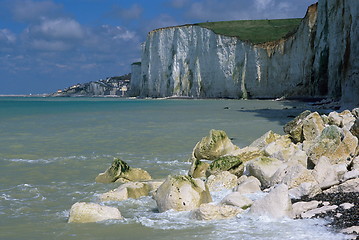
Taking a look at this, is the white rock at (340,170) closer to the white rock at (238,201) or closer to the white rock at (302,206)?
the white rock at (302,206)

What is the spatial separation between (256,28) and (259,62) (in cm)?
1380

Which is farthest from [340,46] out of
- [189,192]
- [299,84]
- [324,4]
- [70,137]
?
[189,192]

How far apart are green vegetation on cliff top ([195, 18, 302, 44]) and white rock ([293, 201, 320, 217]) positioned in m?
50.8

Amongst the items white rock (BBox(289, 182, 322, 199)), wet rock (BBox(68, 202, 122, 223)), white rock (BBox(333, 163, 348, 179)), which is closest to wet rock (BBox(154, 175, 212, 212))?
wet rock (BBox(68, 202, 122, 223))

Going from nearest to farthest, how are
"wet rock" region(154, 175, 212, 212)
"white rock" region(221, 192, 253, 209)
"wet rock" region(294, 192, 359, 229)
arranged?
1. "wet rock" region(294, 192, 359, 229)
2. "white rock" region(221, 192, 253, 209)
3. "wet rock" region(154, 175, 212, 212)

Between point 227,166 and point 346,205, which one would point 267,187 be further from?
point 346,205

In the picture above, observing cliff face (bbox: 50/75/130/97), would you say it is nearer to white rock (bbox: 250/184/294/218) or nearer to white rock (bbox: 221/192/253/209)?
white rock (bbox: 221/192/253/209)

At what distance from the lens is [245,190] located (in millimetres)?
6332

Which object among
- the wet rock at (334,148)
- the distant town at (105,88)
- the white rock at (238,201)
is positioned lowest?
the white rock at (238,201)

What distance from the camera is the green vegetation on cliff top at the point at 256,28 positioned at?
58.2 m

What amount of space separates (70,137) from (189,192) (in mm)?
10366

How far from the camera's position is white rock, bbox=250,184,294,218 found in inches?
196

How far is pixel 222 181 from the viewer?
22.4 ft

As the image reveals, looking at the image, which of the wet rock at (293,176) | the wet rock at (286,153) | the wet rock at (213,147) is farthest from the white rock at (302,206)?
the wet rock at (213,147)
